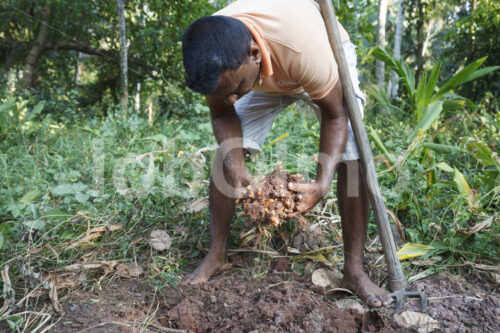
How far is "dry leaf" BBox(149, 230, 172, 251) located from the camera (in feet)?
6.56

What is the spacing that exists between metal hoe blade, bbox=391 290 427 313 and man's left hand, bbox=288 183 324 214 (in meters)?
0.59

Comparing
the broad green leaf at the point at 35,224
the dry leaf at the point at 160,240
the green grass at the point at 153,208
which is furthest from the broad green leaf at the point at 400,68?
the broad green leaf at the point at 35,224

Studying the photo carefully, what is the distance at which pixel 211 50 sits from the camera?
4.16 ft

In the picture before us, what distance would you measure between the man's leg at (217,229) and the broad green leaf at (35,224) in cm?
72

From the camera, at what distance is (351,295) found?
1759 mm

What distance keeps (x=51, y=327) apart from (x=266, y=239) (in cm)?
99

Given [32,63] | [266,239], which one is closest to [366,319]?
[266,239]

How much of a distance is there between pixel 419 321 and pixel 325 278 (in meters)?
0.44

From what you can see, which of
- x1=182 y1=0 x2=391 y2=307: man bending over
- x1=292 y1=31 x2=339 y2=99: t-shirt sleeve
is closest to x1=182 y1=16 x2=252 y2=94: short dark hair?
x1=182 y1=0 x2=391 y2=307: man bending over

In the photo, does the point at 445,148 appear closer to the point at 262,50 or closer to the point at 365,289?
the point at 365,289

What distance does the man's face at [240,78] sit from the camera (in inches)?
52.3

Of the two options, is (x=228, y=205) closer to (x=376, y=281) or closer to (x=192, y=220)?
(x=192, y=220)

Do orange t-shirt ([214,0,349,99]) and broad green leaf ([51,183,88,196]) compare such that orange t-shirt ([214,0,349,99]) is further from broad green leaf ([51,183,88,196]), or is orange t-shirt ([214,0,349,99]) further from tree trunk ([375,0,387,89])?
tree trunk ([375,0,387,89])

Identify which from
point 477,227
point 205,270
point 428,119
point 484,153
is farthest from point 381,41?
point 205,270
